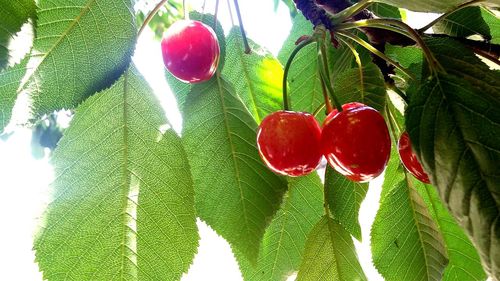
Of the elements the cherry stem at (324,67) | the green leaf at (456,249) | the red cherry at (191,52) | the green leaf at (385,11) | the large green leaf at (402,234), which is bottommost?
the green leaf at (456,249)

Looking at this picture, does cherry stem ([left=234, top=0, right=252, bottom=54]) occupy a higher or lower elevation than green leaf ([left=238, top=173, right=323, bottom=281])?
higher

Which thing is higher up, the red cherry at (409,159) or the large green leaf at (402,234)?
the red cherry at (409,159)

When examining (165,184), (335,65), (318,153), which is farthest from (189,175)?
(335,65)

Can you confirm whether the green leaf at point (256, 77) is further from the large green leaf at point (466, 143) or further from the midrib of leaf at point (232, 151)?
the large green leaf at point (466, 143)

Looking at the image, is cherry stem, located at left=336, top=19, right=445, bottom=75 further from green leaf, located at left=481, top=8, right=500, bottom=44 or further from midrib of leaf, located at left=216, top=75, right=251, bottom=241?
green leaf, located at left=481, top=8, right=500, bottom=44

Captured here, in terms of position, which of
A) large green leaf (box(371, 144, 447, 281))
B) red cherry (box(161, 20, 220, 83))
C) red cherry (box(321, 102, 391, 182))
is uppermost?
red cherry (box(161, 20, 220, 83))

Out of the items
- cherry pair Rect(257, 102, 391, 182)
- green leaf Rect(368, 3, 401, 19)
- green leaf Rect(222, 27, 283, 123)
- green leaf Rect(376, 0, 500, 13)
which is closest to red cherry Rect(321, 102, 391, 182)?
cherry pair Rect(257, 102, 391, 182)

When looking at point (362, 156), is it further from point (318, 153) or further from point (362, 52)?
point (362, 52)

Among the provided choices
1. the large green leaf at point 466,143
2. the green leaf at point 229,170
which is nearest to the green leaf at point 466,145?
the large green leaf at point 466,143
